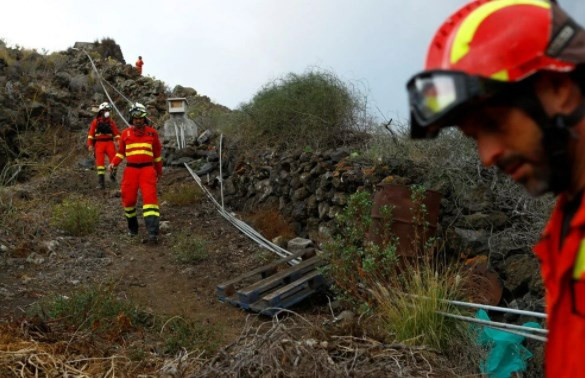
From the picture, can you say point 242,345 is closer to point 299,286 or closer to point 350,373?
point 350,373

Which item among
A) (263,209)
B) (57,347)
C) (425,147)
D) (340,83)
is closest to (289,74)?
(340,83)

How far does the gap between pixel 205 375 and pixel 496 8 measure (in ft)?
10.5

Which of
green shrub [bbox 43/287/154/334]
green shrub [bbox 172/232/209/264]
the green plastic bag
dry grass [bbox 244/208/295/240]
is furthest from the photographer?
dry grass [bbox 244/208/295/240]

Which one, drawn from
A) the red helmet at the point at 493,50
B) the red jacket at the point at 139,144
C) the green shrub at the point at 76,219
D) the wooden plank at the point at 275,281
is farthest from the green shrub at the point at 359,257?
the green shrub at the point at 76,219

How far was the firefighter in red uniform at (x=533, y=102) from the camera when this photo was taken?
1.21 m

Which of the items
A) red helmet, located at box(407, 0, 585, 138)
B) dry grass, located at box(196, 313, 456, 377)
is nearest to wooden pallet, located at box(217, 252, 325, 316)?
dry grass, located at box(196, 313, 456, 377)

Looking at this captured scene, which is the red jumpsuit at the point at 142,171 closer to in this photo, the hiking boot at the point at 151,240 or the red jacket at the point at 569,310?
the hiking boot at the point at 151,240

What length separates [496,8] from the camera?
1321 millimetres

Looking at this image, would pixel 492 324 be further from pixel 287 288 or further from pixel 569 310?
pixel 569 310

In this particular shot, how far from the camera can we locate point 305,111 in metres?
10.7

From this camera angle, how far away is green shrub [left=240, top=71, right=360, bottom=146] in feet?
33.7

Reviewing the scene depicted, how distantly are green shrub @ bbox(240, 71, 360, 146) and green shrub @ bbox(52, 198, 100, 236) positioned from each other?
3.35 metres

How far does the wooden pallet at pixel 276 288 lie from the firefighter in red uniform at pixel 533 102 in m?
5.12

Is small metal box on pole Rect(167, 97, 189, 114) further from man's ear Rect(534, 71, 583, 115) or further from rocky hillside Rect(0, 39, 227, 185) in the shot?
man's ear Rect(534, 71, 583, 115)
